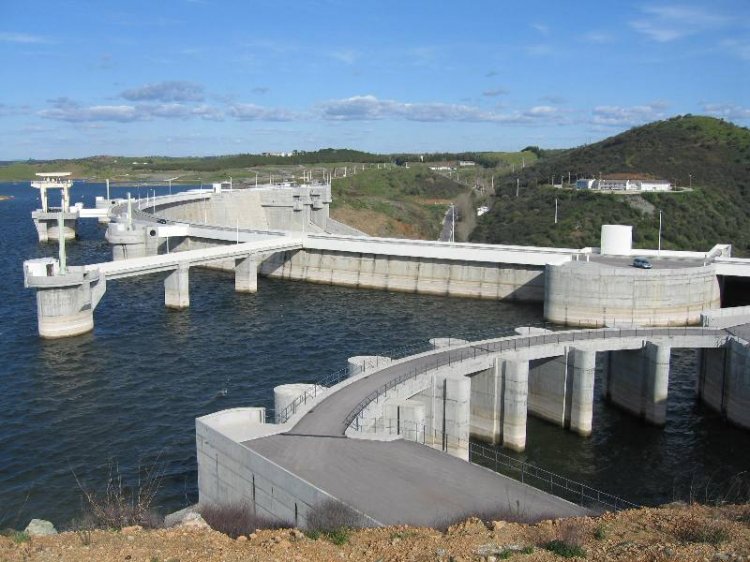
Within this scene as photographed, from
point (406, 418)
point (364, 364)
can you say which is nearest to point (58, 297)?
point (364, 364)

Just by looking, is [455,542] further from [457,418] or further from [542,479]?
[542,479]

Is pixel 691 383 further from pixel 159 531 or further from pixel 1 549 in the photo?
pixel 1 549

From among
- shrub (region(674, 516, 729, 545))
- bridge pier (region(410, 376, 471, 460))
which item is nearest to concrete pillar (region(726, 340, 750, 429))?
bridge pier (region(410, 376, 471, 460))

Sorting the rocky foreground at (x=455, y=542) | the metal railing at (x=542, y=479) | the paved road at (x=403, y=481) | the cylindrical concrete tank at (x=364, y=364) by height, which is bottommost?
the metal railing at (x=542, y=479)

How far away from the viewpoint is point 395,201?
156 meters

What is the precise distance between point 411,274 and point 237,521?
52104 mm

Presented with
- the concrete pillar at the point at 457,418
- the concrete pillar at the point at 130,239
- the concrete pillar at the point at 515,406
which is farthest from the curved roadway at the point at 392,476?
the concrete pillar at the point at 130,239

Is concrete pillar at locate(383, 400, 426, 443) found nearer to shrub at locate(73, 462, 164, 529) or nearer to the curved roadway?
the curved roadway

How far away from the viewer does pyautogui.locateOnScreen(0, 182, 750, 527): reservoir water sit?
32.8m

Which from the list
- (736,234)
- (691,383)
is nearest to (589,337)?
(691,383)

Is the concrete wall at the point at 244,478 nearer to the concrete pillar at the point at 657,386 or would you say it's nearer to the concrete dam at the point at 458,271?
the concrete pillar at the point at 657,386

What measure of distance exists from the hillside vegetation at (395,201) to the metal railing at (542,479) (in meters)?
98.8

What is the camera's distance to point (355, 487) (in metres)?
23.1

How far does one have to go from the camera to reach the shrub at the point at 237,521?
22.7 meters
